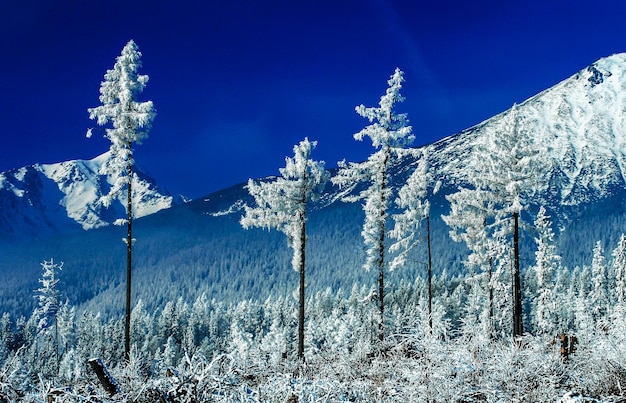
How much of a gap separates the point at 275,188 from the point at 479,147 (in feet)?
33.8

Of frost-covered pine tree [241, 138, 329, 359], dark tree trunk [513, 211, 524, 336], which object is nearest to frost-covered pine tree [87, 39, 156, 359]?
frost-covered pine tree [241, 138, 329, 359]

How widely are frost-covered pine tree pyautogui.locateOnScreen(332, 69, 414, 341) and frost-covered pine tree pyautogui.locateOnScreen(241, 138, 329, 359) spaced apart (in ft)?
3.78

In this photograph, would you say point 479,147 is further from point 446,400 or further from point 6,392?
point 6,392

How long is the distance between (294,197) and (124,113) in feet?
25.6

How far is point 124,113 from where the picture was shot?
20.3m

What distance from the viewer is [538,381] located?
6.11 meters

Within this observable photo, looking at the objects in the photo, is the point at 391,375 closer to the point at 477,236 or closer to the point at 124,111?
the point at 124,111

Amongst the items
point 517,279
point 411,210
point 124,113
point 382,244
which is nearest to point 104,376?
point 124,113

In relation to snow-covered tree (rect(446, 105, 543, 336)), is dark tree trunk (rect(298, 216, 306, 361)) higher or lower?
lower

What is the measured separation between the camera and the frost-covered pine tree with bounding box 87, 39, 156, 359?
20453 mm

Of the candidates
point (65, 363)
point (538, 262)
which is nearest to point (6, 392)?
point (538, 262)

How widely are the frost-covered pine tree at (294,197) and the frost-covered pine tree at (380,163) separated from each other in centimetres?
115

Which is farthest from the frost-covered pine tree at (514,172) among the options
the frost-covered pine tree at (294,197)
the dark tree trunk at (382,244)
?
the frost-covered pine tree at (294,197)

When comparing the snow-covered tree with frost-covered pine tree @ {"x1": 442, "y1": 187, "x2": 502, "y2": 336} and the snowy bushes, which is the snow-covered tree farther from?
the snowy bushes
